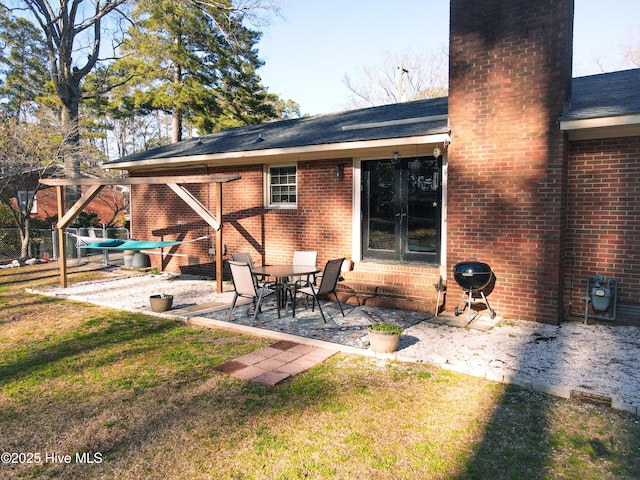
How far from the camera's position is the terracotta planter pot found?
4.67m

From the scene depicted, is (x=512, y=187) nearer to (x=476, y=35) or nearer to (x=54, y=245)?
(x=476, y=35)

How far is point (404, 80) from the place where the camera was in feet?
84.7

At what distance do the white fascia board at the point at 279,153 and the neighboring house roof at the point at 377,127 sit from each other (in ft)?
0.05

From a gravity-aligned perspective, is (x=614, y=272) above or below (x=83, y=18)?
below

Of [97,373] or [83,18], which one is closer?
[97,373]

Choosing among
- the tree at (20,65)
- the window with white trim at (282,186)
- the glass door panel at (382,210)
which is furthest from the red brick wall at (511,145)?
the tree at (20,65)

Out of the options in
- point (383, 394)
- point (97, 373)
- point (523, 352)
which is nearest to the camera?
point (383, 394)

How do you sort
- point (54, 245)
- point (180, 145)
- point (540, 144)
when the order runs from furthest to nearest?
point (54, 245) → point (180, 145) → point (540, 144)

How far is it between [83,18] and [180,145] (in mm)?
11738

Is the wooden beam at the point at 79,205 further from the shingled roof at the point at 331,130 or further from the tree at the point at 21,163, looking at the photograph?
the tree at the point at 21,163

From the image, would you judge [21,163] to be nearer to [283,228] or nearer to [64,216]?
[64,216]

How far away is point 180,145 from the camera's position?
38.3 feet

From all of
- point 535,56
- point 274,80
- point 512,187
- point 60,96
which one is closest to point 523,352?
point 512,187

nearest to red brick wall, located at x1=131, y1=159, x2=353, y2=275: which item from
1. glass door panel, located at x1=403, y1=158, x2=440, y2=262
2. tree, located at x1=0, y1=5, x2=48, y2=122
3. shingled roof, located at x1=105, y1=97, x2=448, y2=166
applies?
shingled roof, located at x1=105, y1=97, x2=448, y2=166
